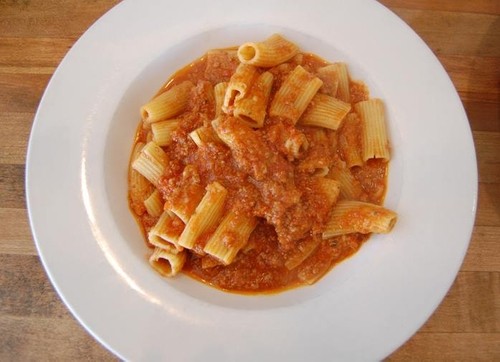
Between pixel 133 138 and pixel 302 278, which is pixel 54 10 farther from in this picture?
pixel 302 278

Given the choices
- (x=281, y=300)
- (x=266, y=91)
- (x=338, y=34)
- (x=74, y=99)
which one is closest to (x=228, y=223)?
(x=281, y=300)

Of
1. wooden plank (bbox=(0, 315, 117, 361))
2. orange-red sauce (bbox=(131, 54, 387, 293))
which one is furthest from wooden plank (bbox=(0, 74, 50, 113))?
wooden plank (bbox=(0, 315, 117, 361))

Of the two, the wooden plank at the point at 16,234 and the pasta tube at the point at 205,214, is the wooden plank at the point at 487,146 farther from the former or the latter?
the wooden plank at the point at 16,234

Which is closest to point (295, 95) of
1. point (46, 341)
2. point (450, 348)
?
point (450, 348)

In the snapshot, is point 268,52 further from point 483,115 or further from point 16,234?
point 16,234

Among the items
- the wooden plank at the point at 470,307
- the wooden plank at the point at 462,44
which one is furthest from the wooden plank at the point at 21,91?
the wooden plank at the point at 470,307

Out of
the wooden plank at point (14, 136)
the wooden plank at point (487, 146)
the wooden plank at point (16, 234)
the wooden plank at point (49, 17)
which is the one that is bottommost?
the wooden plank at point (16, 234)
